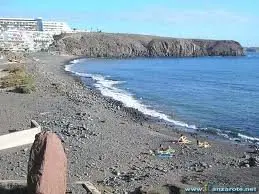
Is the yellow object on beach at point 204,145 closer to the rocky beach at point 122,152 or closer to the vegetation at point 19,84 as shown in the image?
the rocky beach at point 122,152

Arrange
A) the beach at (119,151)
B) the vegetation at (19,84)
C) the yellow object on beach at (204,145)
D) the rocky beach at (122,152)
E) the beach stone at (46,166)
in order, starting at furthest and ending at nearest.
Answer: the vegetation at (19,84)
the yellow object on beach at (204,145)
the beach at (119,151)
the rocky beach at (122,152)
the beach stone at (46,166)

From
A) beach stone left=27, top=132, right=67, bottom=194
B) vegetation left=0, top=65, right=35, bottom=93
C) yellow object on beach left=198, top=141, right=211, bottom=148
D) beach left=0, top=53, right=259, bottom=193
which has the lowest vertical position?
yellow object on beach left=198, top=141, right=211, bottom=148

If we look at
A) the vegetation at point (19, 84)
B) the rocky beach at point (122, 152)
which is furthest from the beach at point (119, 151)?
the vegetation at point (19, 84)

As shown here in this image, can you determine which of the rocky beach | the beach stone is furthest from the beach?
the beach stone

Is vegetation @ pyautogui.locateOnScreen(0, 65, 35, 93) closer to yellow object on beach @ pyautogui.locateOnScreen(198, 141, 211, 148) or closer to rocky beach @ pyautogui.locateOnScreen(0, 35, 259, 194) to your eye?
rocky beach @ pyautogui.locateOnScreen(0, 35, 259, 194)

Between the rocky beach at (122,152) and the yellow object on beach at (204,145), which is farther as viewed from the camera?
the yellow object on beach at (204,145)

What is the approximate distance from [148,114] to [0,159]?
20678 millimetres

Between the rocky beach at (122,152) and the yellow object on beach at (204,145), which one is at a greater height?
the rocky beach at (122,152)

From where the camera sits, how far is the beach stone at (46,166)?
11156mm

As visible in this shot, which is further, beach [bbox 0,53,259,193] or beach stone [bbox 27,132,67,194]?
beach [bbox 0,53,259,193]

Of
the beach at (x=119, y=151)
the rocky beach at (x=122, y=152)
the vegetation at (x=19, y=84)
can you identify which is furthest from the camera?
the vegetation at (x=19, y=84)

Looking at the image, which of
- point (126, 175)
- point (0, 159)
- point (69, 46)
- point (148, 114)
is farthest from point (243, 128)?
point (69, 46)

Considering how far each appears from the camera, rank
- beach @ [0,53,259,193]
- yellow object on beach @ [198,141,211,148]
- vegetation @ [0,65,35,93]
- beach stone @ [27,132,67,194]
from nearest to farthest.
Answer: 1. beach stone @ [27,132,67,194]
2. beach @ [0,53,259,193]
3. yellow object on beach @ [198,141,211,148]
4. vegetation @ [0,65,35,93]

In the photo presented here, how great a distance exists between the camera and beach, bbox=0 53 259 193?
17922mm
